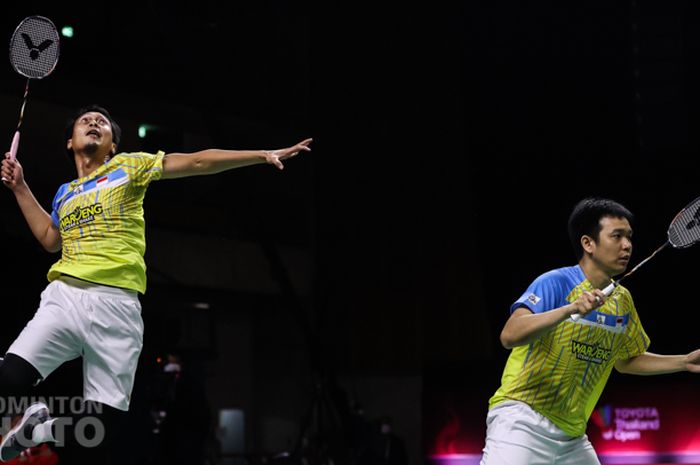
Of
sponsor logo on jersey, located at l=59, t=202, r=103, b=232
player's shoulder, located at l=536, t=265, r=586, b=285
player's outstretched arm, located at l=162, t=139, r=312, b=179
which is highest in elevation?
player's outstretched arm, located at l=162, t=139, r=312, b=179

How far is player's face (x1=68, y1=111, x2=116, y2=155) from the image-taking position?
459cm

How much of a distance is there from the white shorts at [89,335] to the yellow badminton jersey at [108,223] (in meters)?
0.07

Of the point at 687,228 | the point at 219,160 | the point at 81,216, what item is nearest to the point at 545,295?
the point at 687,228

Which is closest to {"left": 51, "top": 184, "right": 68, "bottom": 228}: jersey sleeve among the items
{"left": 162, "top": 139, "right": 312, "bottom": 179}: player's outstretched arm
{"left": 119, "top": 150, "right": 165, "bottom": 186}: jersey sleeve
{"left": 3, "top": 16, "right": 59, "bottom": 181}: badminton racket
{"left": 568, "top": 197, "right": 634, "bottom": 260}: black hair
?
{"left": 119, "top": 150, "right": 165, "bottom": 186}: jersey sleeve

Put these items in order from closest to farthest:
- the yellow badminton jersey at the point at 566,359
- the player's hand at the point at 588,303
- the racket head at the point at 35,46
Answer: the player's hand at the point at 588,303, the yellow badminton jersey at the point at 566,359, the racket head at the point at 35,46

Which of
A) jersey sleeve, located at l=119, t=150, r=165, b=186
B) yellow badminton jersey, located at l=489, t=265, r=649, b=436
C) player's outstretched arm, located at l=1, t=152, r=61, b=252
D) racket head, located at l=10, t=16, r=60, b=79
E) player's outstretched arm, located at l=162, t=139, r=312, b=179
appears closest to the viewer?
yellow badminton jersey, located at l=489, t=265, r=649, b=436

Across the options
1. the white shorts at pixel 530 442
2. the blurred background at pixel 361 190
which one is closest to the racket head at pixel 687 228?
the white shorts at pixel 530 442

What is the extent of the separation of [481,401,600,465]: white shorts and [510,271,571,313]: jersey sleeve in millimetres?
415

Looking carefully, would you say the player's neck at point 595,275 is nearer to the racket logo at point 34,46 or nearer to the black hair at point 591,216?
the black hair at point 591,216

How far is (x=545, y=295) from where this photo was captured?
405 centimetres

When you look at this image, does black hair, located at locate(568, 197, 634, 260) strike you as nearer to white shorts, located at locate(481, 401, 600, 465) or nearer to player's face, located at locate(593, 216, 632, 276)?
player's face, located at locate(593, 216, 632, 276)

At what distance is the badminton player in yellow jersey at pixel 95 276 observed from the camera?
14.0 ft

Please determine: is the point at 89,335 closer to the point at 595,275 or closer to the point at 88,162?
the point at 88,162

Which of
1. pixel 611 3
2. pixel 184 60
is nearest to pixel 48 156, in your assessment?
pixel 184 60
